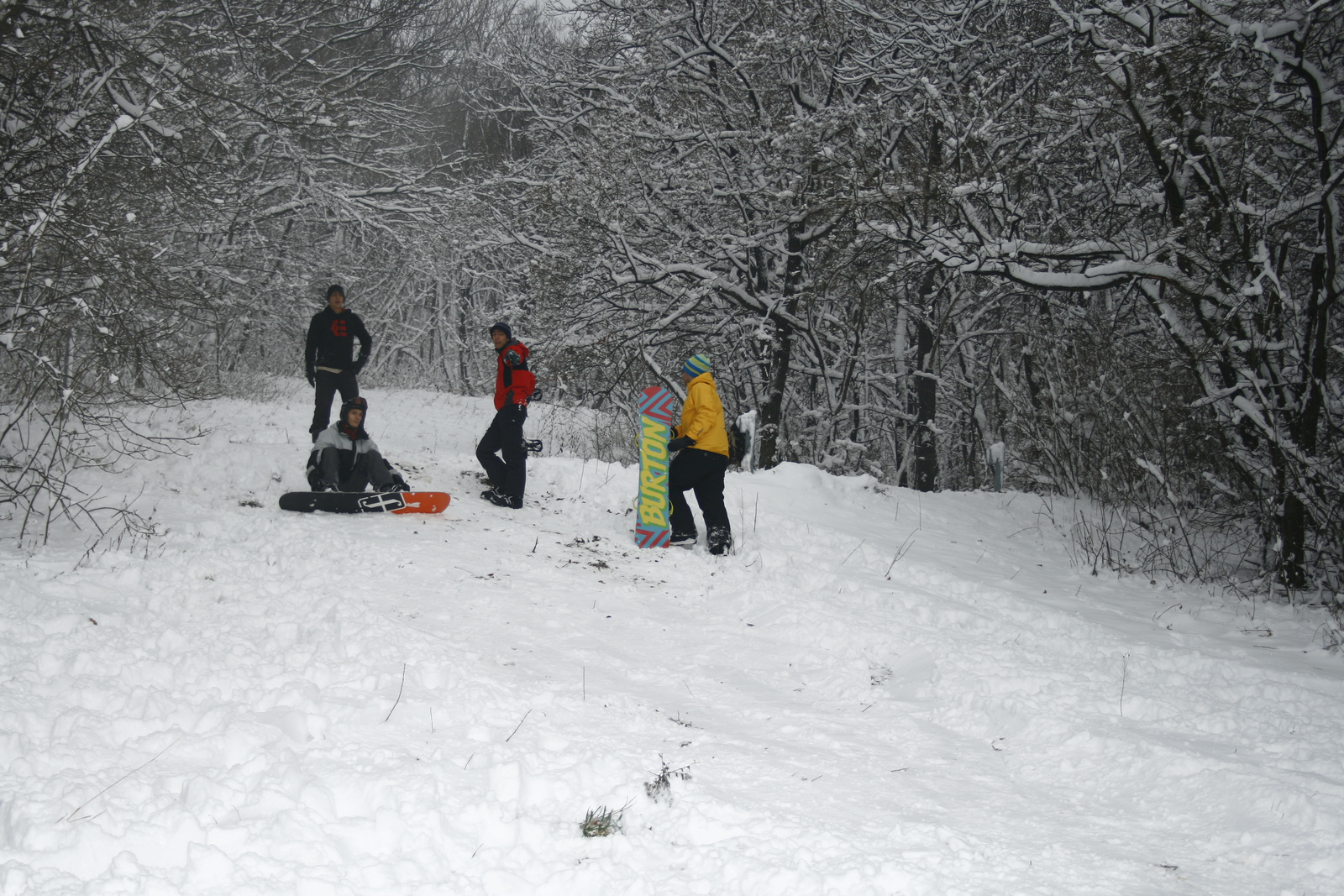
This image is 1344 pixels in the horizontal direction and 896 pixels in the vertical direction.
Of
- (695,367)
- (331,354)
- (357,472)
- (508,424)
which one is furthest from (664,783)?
(331,354)

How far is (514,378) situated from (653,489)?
73.6 inches

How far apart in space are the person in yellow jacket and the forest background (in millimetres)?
2486

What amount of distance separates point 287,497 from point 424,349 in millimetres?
20399

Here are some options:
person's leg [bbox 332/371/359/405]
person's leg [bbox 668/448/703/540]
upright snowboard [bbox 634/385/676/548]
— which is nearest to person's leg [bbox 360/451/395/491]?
person's leg [bbox 332/371/359/405]

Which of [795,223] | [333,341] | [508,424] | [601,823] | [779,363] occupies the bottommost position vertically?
[601,823]

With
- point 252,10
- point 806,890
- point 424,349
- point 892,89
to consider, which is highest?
point 252,10

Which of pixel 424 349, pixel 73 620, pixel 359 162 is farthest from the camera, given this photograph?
pixel 424 349

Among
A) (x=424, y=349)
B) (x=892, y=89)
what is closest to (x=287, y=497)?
(x=892, y=89)

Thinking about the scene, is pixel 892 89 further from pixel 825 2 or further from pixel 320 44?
pixel 320 44

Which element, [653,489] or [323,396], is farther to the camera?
[323,396]

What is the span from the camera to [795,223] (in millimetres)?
12477

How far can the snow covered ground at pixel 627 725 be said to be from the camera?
296 cm

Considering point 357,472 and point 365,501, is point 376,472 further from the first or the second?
point 365,501

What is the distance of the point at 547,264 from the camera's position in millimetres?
12797
